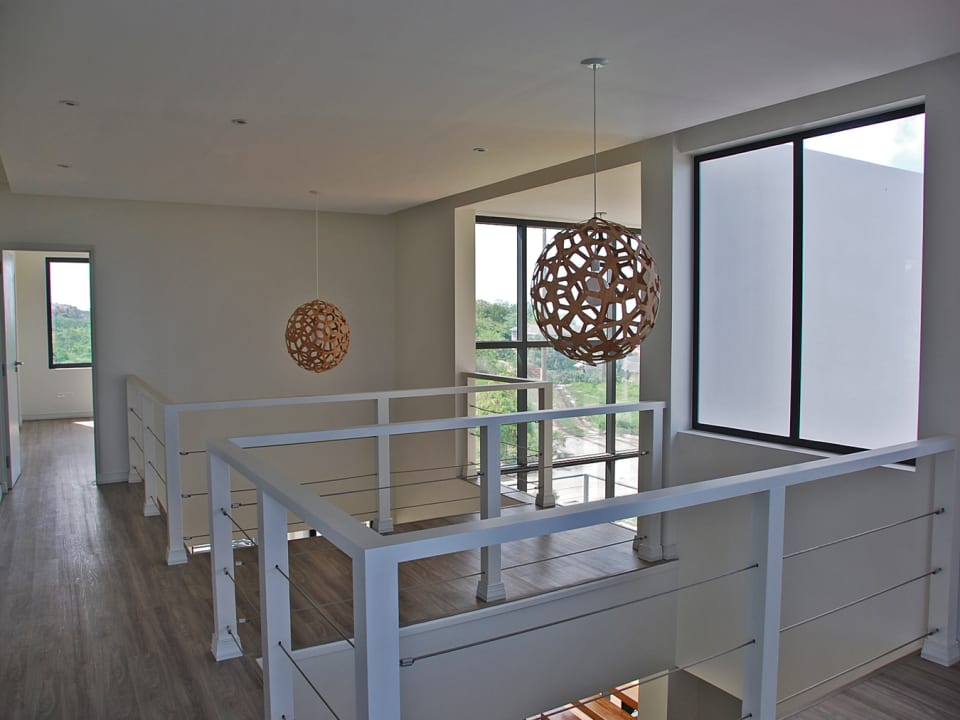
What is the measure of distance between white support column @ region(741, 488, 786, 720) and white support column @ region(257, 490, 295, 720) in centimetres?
124

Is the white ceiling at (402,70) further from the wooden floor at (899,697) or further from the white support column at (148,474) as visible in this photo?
the wooden floor at (899,697)

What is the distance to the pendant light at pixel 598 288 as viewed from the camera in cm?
298

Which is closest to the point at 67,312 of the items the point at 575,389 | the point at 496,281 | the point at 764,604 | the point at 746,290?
the point at 496,281

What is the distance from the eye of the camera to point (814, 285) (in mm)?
3756

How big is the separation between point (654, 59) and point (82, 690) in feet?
10.5

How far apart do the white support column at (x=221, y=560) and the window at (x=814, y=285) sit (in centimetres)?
283

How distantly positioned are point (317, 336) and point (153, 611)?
2.71m

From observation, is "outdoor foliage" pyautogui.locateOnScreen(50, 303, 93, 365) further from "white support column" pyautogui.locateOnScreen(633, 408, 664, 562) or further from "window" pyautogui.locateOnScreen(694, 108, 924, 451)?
"window" pyautogui.locateOnScreen(694, 108, 924, 451)

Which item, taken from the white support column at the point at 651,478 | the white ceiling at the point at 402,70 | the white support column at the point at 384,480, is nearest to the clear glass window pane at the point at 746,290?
the white support column at the point at 651,478

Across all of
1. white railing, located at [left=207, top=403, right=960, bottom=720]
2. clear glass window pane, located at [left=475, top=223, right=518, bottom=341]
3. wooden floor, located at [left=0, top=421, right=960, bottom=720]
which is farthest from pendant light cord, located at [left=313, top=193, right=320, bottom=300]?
white railing, located at [left=207, top=403, right=960, bottom=720]

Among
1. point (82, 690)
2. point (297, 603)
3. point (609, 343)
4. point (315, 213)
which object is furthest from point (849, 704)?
point (315, 213)

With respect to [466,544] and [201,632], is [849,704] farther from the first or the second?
[201,632]

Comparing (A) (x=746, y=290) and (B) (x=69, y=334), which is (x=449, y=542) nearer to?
(A) (x=746, y=290)

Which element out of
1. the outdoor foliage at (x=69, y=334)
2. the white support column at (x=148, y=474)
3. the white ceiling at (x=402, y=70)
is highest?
the white ceiling at (x=402, y=70)
